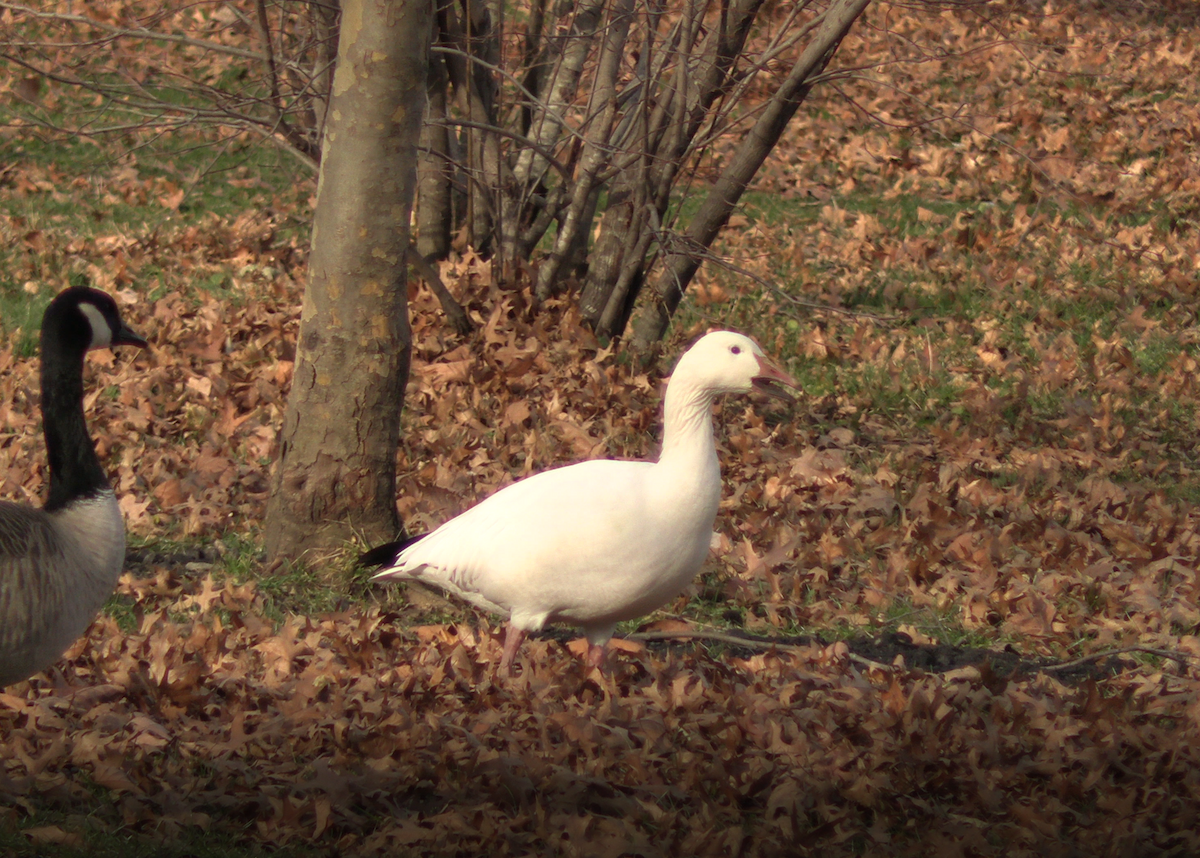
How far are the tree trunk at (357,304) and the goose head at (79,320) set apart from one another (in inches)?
43.4

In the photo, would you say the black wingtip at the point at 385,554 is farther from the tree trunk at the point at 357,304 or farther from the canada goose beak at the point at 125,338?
the canada goose beak at the point at 125,338

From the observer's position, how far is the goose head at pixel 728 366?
4.65 m

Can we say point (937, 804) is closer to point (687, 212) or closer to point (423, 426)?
point (423, 426)

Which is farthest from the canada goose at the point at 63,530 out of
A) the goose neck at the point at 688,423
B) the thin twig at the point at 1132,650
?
the thin twig at the point at 1132,650

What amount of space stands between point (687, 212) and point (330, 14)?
18.1 feet

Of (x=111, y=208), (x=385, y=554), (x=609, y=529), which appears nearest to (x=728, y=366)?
(x=609, y=529)

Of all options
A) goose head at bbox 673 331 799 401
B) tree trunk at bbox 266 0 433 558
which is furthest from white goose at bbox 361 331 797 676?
tree trunk at bbox 266 0 433 558

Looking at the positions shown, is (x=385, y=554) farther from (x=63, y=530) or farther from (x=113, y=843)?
(x=113, y=843)

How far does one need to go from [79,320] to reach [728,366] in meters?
2.48

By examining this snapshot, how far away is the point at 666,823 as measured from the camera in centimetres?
369

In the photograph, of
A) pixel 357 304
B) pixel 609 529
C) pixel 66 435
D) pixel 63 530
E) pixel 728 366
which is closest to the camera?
pixel 63 530

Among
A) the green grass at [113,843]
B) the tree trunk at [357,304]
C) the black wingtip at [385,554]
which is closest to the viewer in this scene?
the green grass at [113,843]

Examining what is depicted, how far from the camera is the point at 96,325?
477 centimetres

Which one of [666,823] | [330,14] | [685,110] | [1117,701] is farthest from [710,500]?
[330,14]
